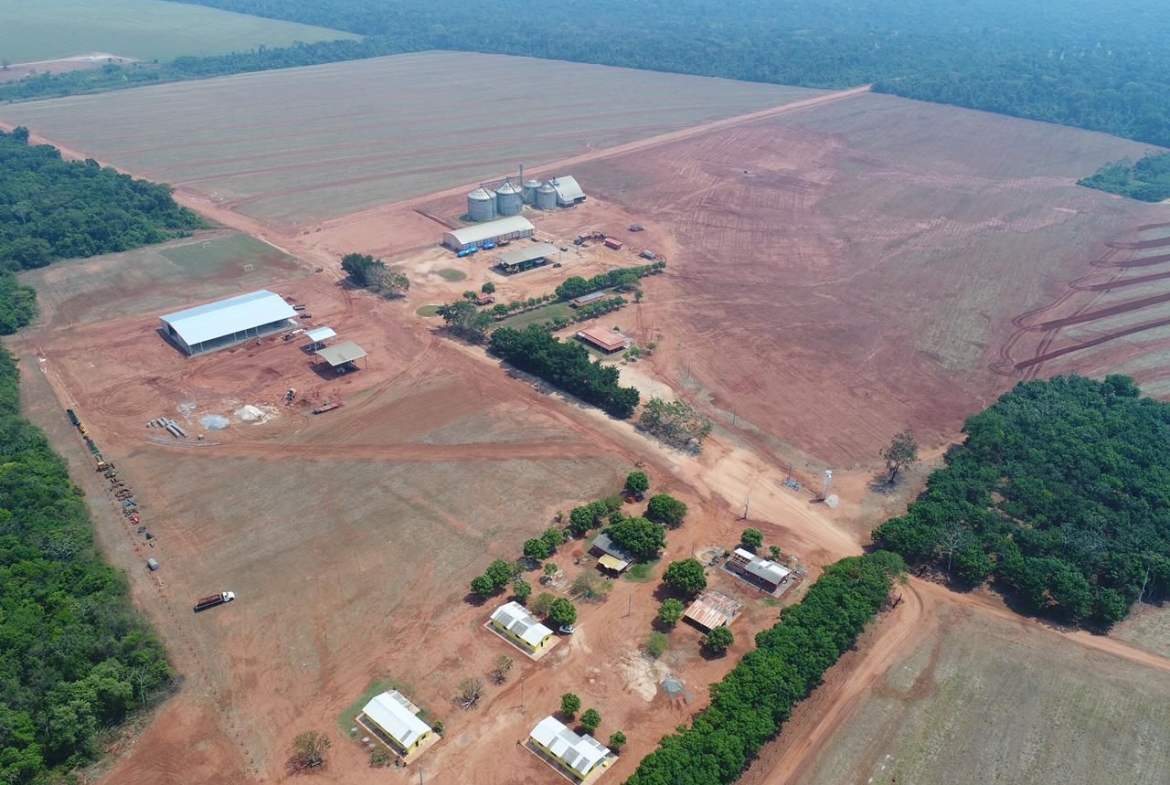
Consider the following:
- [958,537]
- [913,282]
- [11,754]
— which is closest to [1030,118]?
[913,282]

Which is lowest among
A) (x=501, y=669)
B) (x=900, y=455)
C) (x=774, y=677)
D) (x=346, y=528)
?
(x=501, y=669)

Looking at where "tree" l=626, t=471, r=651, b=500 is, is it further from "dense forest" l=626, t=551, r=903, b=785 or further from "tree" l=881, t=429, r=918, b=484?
"tree" l=881, t=429, r=918, b=484

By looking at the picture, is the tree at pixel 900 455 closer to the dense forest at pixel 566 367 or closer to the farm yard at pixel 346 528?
the farm yard at pixel 346 528

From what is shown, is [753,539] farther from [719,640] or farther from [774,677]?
[774,677]

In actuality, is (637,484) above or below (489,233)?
below

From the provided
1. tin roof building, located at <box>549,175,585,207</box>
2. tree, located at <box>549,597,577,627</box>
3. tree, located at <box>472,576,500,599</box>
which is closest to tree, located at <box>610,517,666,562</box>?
tree, located at <box>549,597,577,627</box>

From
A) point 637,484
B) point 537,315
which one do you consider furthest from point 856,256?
point 637,484

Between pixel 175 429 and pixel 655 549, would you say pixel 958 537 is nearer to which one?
pixel 655 549
